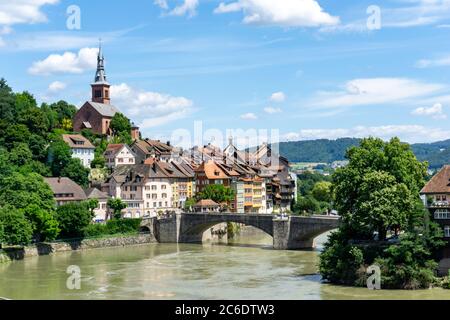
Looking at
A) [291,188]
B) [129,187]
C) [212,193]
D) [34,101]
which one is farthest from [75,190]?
[291,188]

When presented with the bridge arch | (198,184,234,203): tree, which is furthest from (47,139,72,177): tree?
(198,184,234,203): tree

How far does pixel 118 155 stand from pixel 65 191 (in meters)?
20.6

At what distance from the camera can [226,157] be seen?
117938 millimetres

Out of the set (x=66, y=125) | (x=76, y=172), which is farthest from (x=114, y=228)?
(x=66, y=125)

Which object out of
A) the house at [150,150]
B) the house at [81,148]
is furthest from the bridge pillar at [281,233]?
the house at [150,150]

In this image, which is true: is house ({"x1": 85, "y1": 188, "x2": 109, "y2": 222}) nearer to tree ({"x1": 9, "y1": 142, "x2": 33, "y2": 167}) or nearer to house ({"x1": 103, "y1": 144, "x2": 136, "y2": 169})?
tree ({"x1": 9, "y1": 142, "x2": 33, "y2": 167})

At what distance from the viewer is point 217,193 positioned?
100 m

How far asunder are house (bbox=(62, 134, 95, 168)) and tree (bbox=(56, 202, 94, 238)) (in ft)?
76.3

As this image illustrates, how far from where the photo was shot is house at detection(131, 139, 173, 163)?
11196cm

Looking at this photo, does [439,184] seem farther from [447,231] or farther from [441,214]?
[447,231]

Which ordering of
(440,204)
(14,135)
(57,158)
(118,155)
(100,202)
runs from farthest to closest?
(118,155) < (14,135) < (57,158) < (100,202) < (440,204)

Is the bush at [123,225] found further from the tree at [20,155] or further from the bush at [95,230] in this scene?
the tree at [20,155]

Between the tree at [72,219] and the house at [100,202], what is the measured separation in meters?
9.33

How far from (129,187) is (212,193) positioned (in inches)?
435
